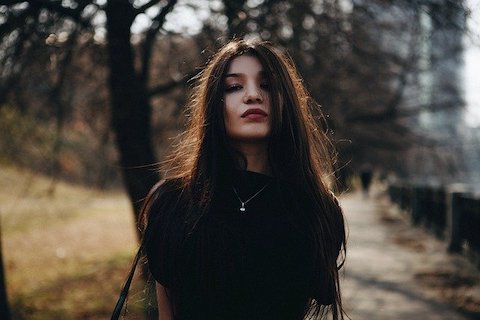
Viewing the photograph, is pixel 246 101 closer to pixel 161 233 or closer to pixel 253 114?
pixel 253 114

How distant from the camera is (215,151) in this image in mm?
2316

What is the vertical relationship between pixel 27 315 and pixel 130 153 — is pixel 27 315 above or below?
below

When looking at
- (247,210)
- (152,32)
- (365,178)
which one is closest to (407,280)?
(152,32)

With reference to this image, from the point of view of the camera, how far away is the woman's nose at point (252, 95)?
2250mm

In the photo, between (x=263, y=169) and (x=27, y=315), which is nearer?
(x=263, y=169)

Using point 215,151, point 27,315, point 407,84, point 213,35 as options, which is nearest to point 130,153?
point 213,35

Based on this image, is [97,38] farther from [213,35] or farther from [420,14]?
[420,14]

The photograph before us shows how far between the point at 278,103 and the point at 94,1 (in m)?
3.39

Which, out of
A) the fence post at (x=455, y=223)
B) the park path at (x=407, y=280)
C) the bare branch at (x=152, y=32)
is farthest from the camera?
the fence post at (x=455, y=223)

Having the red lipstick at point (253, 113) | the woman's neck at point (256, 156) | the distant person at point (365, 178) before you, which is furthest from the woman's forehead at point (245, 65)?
the distant person at point (365, 178)

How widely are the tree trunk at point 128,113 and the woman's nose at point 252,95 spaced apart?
3156mm

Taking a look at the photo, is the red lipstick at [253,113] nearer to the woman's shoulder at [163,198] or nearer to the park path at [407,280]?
the woman's shoulder at [163,198]

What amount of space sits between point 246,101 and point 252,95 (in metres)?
0.04

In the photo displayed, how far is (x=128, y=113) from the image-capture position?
554cm
